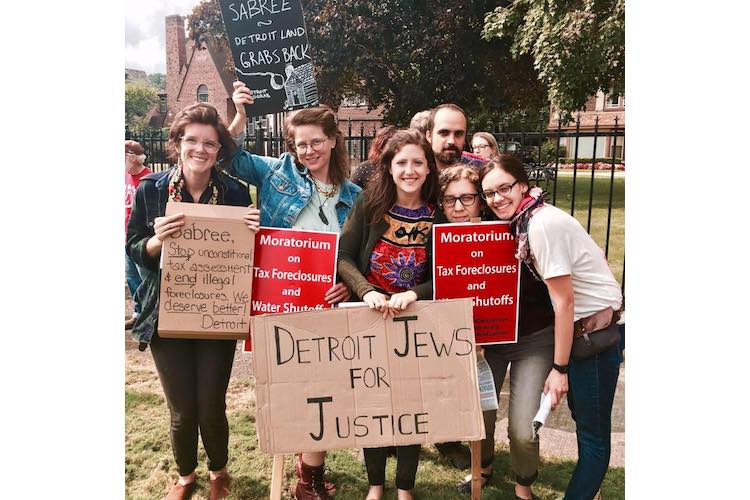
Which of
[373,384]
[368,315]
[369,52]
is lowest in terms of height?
[373,384]

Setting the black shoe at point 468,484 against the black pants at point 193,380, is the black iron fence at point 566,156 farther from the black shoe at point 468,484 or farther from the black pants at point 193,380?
the black shoe at point 468,484

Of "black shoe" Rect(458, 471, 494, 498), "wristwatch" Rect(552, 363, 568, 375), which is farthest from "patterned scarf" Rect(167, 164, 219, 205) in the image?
"black shoe" Rect(458, 471, 494, 498)

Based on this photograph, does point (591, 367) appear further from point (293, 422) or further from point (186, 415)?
point (186, 415)

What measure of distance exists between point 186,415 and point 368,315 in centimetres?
115

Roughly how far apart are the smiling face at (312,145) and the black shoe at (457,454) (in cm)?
188

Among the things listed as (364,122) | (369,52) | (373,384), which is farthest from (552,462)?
(369,52)

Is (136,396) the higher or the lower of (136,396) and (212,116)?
the lower

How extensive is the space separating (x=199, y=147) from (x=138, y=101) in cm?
79

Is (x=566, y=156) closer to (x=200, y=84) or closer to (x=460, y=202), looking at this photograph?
(x=460, y=202)

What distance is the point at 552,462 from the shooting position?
3.40 meters

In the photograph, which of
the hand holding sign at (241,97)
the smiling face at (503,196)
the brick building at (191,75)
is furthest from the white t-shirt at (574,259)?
the brick building at (191,75)

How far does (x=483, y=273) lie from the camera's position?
284 centimetres

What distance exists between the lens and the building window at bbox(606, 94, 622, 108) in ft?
10.3

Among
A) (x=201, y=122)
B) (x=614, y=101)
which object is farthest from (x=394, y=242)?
(x=614, y=101)
